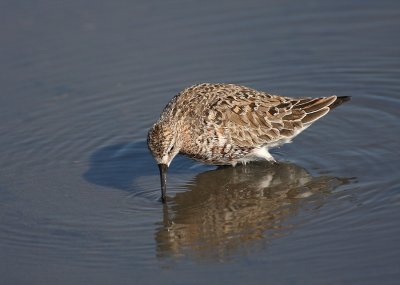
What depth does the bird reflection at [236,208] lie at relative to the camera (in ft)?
32.0

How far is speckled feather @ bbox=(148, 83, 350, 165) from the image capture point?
461 inches

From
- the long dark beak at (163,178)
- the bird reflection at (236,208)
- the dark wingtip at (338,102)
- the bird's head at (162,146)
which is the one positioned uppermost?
the dark wingtip at (338,102)

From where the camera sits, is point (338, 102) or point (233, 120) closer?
point (233, 120)

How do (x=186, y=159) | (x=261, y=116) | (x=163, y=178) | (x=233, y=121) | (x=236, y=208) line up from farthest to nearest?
1. (x=186, y=159)
2. (x=261, y=116)
3. (x=233, y=121)
4. (x=163, y=178)
5. (x=236, y=208)

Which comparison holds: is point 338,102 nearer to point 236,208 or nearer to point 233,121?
point 233,121

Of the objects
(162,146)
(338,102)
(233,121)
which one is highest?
(338,102)

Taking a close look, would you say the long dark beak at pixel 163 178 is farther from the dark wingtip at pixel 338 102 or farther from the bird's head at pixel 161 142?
the dark wingtip at pixel 338 102

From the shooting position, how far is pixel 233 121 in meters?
12.0

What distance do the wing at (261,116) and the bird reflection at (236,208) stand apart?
0.43 m

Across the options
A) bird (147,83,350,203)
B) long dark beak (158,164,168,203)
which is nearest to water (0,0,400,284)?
long dark beak (158,164,168,203)

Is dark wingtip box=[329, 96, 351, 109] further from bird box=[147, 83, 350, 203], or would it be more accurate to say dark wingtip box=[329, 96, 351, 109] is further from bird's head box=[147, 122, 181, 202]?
bird's head box=[147, 122, 181, 202]

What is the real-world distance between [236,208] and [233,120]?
1602mm

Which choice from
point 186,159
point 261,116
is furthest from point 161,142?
point 261,116

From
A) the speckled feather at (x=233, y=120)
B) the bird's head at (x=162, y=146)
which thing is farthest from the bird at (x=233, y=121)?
the bird's head at (x=162, y=146)
